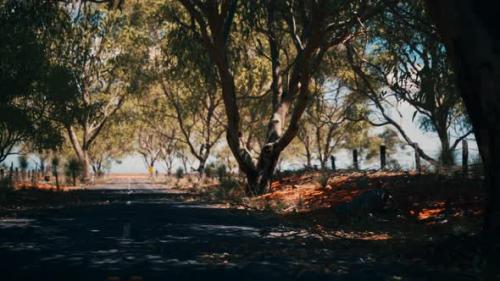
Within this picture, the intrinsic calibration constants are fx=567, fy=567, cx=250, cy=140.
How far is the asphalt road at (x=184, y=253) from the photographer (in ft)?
23.0

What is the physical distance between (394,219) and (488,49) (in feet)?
22.2

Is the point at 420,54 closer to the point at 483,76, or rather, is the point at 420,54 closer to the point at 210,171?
the point at 483,76

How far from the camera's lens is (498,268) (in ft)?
23.4

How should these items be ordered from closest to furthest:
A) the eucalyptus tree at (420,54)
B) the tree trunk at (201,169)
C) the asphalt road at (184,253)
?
1. the asphalt road at (184,253)
2. the eucalyptus tree at (420,54)
3. the tree trunk at (201,169)

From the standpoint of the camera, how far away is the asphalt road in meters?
7.01

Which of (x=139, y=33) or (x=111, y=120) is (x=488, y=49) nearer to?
(x=139, y=33)

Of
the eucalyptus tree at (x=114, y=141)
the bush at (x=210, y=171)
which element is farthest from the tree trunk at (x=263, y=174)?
the eucalyptus tree at (x=114, y=141)

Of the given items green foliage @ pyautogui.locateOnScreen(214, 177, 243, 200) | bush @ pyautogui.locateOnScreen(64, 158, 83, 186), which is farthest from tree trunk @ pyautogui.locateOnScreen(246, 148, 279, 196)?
bush @ pyautogui.locateOnScreen(64, 158, 83, 186)

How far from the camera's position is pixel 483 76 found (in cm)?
768

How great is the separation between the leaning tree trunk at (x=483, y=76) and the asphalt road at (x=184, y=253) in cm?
140

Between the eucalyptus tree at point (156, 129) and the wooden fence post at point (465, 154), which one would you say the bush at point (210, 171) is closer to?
the eucalyptus tree at point (156, 129)

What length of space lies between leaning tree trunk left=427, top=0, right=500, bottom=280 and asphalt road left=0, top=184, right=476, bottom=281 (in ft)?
4.61

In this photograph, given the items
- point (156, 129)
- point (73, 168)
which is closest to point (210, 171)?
point (73, 168)

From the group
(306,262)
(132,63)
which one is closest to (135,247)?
(306,262)
